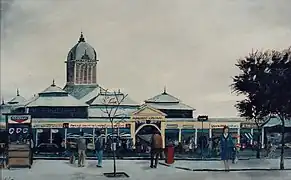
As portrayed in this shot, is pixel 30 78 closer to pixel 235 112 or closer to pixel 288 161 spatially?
pixel 235 112

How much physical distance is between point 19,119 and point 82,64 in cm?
46

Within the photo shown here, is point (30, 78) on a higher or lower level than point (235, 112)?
higher

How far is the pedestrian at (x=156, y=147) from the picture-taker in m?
1.68

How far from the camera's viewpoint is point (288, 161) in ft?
5.71

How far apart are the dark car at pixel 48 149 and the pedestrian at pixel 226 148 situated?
2.93 ft

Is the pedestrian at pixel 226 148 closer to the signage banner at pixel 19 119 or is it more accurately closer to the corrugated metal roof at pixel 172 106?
the corrugated metal roof at pixel 172 106

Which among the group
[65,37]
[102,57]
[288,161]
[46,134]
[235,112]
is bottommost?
[288,161]

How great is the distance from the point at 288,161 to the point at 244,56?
2.15ft

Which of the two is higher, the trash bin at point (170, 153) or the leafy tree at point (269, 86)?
the leafy tree at point (269, 86)

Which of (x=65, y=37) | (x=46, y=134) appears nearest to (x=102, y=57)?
(x=65, y=37)

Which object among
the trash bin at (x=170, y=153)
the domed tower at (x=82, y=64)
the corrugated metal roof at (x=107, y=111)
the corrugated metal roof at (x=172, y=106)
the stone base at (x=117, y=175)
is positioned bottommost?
the stone base at (x=117, y=175)

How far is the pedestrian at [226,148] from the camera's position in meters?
1.68

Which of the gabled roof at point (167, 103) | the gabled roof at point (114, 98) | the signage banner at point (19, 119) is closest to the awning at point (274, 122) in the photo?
the gabled roof at point (167, 103)

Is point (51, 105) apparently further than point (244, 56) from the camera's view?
No
